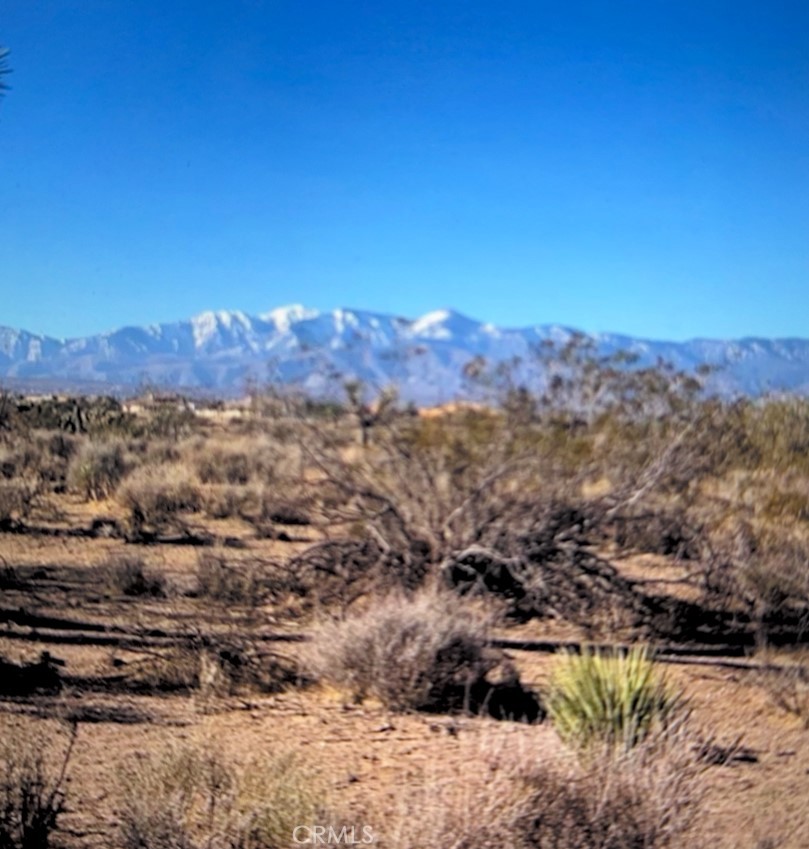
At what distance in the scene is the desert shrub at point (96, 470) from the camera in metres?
20.6

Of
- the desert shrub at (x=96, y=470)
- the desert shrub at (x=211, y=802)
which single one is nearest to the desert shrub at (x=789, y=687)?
the desert shrub at (x=211, y=802)

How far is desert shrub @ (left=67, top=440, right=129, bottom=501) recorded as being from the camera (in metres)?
20.6

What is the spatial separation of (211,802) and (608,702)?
3.22 m

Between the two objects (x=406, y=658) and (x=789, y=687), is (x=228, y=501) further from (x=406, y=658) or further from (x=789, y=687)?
(x=789, y=687)

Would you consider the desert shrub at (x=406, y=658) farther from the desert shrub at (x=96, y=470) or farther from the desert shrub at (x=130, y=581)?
the desert shrub at (x=96, y=470)

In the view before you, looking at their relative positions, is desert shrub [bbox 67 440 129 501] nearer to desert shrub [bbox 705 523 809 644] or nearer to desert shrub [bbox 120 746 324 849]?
desert shrub [bbox 705 523 809 644]

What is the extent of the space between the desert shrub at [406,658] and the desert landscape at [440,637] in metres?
0.03

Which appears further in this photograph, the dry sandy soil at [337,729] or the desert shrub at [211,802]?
the dry sandy soil at [337,729]

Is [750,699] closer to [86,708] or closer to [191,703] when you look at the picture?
[191,703]

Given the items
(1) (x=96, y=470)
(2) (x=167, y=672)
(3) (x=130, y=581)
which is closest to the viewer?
(2) (x=167, y=672)

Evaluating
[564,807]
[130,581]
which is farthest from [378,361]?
[564,807]

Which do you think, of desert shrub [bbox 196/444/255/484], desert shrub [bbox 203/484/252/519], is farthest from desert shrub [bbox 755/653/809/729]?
desert shrub [bbox 196/444/255/484]

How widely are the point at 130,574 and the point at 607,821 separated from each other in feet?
28.5

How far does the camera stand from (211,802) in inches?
191
